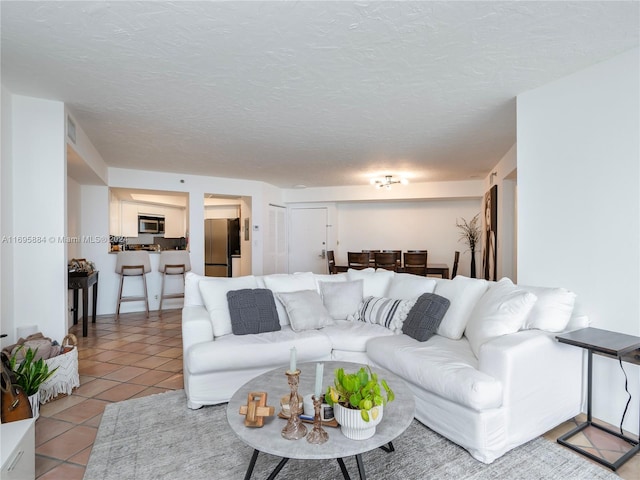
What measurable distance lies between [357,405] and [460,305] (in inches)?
60.7

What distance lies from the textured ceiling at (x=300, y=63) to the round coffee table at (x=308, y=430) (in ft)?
6.23

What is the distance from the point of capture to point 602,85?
221 centimetres

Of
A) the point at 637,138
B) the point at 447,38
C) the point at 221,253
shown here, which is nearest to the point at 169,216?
the point at 221,253

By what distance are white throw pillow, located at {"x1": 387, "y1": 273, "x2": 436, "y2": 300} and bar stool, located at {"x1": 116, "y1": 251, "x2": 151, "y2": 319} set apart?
3947 millimetres

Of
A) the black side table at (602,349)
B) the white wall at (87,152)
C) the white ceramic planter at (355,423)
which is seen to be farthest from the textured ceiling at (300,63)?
the white ceramic planter at (355,423)

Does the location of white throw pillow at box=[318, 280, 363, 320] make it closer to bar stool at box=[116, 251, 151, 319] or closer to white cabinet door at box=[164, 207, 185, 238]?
bar stool at box=[116, 251, 151, 319]

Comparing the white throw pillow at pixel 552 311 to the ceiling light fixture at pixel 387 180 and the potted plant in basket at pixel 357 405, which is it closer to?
the potted plant in basket at pixel 357 405

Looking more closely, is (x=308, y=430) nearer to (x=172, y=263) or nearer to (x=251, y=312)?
(x=251, y=312)

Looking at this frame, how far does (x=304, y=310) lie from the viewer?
290cm

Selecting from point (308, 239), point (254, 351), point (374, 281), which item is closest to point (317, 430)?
point (254, 351)

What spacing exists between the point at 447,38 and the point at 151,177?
5.00 metres

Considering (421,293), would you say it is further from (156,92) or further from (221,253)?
(221,253)

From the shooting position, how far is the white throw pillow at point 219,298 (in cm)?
267

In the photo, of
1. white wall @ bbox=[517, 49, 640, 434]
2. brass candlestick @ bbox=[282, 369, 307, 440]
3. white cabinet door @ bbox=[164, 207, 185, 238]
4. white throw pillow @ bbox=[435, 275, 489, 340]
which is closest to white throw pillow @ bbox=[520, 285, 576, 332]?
white wall @ bbox=[517, 49, 640, 434]
